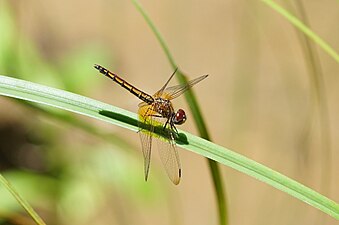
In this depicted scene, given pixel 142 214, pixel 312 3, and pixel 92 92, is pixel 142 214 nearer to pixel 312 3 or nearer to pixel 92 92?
pixel 92 92

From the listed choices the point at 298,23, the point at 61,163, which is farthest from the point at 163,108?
the point at 61,163

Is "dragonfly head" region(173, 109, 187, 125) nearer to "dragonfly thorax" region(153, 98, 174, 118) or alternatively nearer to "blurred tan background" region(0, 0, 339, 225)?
"dragonfly thorax" region(153, 98, 174, 118)

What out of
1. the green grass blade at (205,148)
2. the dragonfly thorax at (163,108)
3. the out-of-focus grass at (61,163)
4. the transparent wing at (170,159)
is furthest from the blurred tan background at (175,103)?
the green grass blade at (205,148)

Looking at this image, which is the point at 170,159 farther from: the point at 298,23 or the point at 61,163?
the point at 61,163

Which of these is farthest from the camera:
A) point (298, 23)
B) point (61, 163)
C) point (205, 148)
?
point (61, 163)

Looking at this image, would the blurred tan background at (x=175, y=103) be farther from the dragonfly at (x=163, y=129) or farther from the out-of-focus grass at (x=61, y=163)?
the dragonfly at (x=163, y=129)

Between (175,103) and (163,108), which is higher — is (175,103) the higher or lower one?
the higher one

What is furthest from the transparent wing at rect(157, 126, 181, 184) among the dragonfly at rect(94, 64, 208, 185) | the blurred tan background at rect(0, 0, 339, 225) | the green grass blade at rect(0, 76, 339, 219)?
the blurred tan background at rect(0, 0, 339, 225)
